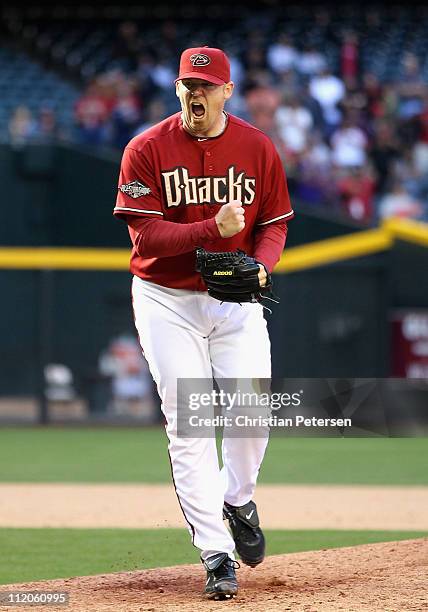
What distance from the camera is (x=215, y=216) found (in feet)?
13.0

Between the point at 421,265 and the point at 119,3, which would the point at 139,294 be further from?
the point at 119,3

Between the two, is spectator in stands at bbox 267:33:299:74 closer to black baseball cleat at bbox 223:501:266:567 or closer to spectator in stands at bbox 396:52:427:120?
spectator in stands at bbox 396:52:427:120

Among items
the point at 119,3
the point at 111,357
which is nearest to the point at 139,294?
the point at 111,357

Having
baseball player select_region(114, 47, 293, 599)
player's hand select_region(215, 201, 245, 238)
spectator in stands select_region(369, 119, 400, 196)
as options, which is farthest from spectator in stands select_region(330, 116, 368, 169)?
player's hand select_region(215, 201, 245, 238)

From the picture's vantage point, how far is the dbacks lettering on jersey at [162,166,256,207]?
13.4ft

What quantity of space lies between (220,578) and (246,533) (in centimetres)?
38

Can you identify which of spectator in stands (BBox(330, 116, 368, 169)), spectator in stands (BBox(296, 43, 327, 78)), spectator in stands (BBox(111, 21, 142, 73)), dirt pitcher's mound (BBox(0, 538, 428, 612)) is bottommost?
dirt pitcher's mound (BBox(0, 538, 428, 612))

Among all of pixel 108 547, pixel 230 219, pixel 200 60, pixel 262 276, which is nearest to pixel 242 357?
pixel 262 276

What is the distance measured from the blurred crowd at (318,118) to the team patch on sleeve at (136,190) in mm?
8750

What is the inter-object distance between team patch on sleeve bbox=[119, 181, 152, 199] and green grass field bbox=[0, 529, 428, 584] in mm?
1584

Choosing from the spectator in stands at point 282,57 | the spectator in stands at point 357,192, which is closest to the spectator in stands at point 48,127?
the spectator in stands at point 282,57

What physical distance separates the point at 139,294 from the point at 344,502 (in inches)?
126

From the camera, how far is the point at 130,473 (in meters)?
8.34

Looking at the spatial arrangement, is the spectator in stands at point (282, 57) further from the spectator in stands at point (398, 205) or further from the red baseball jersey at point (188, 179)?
the red baseball jersey at point (188, 179)
